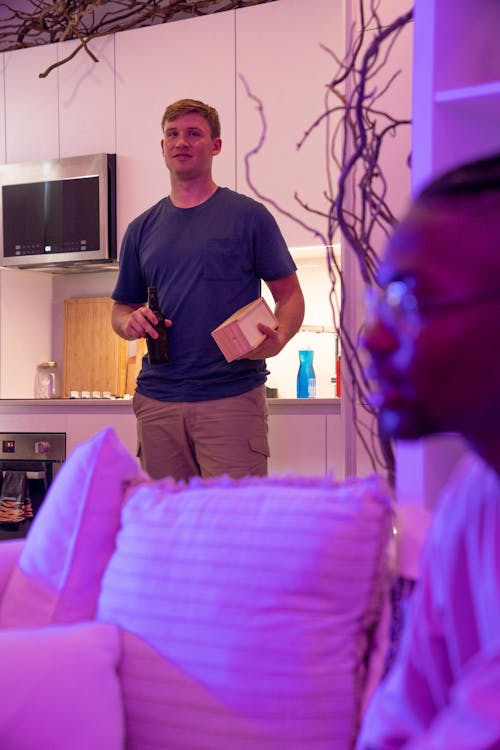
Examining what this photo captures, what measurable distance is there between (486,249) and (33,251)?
434 cm

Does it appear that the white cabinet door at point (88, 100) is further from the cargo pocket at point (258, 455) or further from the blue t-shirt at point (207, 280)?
the cargo pocket at point (258, 455)

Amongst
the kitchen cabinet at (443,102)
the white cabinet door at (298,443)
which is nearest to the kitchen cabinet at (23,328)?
the white cabinet door at (298,443)

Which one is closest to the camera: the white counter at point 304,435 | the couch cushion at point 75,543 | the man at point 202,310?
the couch cushion at point 75,543

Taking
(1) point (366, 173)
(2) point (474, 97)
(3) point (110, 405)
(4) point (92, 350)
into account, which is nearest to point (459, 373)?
(2) point (474, 97)

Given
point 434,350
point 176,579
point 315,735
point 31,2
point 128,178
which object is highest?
point 31,2

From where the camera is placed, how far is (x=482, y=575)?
618mm

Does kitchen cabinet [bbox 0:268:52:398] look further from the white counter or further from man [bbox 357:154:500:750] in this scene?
man [bbox 357:154:500:750]

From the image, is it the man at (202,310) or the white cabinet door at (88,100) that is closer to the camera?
the man at (202,310)

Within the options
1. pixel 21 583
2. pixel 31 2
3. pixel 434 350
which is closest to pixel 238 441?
pixel 21 583

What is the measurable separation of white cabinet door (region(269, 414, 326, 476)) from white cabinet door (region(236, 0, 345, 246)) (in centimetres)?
78

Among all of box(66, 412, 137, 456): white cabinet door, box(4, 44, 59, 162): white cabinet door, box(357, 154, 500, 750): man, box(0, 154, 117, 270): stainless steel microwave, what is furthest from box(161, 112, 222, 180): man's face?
box(357, 154, 500, 750): man

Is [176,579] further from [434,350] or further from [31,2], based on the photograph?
[31,2]

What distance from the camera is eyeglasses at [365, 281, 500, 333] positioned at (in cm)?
55

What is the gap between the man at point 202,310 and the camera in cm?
286
